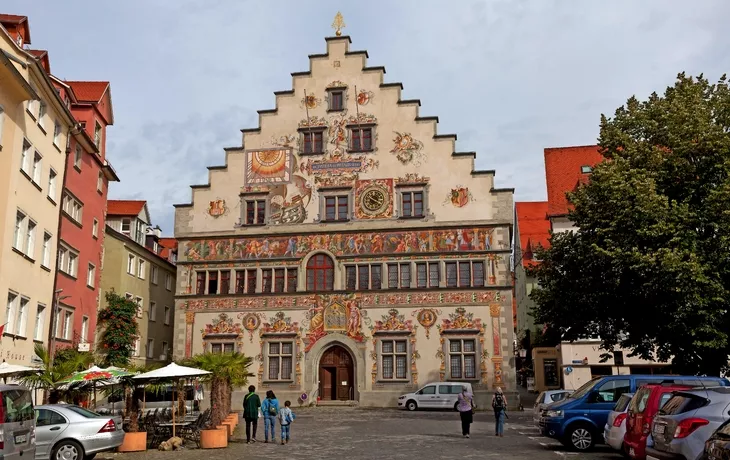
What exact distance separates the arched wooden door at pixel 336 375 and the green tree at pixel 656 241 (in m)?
13.2

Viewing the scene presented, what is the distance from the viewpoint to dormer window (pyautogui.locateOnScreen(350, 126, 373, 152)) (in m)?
40.6

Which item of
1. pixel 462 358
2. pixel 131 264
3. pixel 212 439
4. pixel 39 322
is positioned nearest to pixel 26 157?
pixel 39 322

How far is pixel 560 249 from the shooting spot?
27.5m

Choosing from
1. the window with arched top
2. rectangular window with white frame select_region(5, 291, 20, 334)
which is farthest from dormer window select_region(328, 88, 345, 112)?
→ rectangular window with white frame select_region(5, 291, 20, 334)

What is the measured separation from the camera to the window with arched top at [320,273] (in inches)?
1540

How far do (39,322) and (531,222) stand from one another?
156ft

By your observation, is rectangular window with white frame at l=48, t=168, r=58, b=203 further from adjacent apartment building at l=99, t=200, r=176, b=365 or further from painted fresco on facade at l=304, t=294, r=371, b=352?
painted fresco on facade at l=304, t=294, r=371, b=352

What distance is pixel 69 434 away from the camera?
16.1 meters

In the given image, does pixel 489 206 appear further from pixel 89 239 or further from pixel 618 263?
pixel 89 239

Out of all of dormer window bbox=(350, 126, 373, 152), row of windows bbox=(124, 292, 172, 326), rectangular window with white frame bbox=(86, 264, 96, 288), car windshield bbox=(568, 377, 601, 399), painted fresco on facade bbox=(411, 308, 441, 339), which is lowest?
car windshield bbox=(568, 377, 601, 399)

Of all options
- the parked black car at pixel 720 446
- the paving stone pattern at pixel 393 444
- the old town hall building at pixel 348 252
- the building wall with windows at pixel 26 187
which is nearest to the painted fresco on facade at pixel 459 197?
the old town hall building at pixel 348 252

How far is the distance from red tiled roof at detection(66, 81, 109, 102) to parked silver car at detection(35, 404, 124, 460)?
2051 cm

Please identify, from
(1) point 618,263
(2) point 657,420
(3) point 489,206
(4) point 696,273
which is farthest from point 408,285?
(2) point 657,420

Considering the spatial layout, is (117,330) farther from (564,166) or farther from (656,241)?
(564,166)
